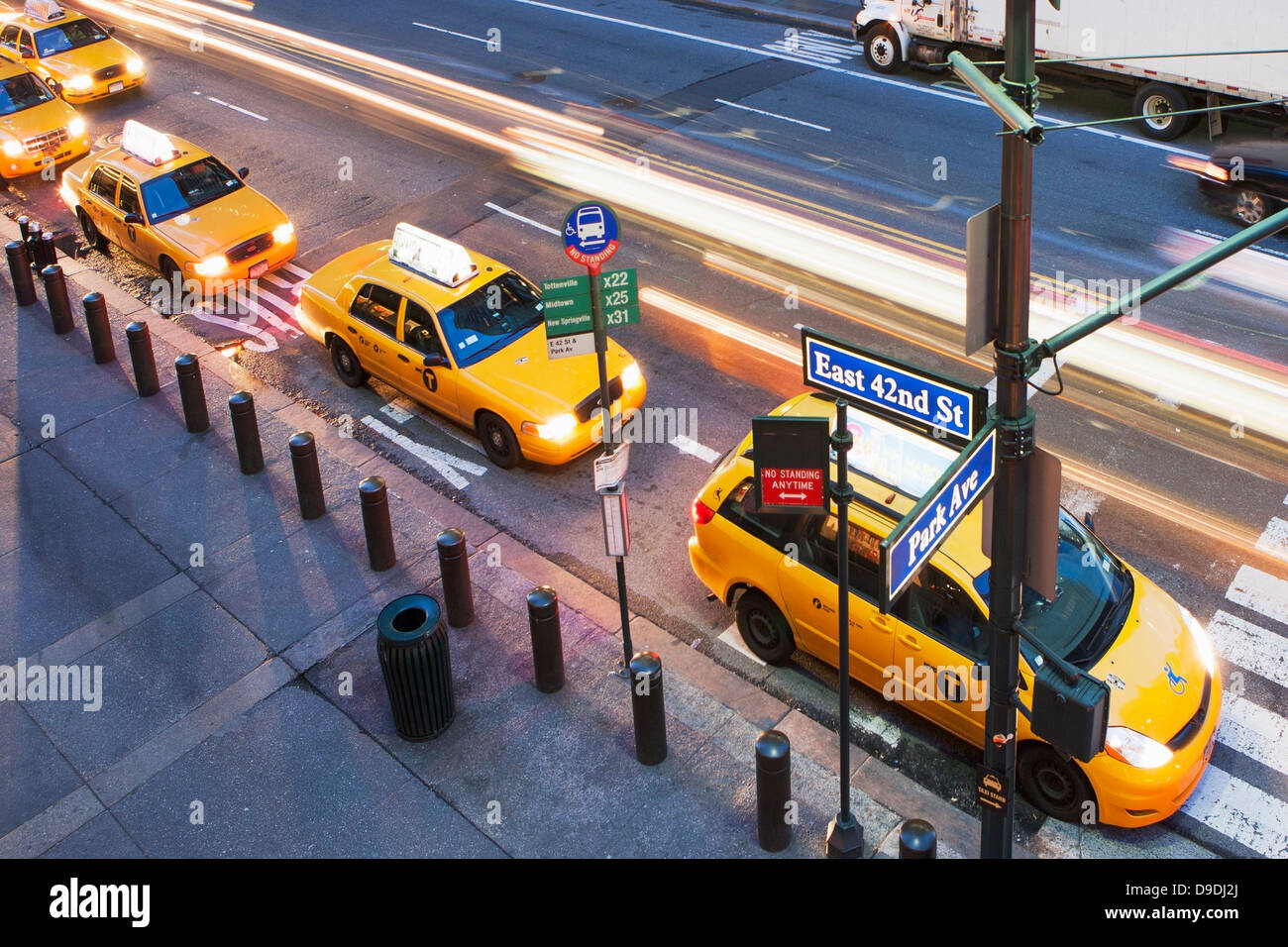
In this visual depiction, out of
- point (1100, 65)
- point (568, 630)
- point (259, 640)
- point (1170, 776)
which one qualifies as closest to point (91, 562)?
point (259, 640)

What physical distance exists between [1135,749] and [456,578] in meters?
5.27

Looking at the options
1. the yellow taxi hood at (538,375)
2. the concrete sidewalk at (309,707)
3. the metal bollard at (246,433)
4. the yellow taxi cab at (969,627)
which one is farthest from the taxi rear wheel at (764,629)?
the metal bollard at (246,433)

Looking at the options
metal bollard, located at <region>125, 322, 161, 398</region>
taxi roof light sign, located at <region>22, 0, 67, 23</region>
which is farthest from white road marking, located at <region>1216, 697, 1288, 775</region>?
taxi roof light sign, located at <region>22, 0, 67, 23</region>

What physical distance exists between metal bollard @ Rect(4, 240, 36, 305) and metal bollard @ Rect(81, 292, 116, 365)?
5.96 ft

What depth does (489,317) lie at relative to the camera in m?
12.9

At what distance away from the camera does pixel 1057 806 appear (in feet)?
27.8

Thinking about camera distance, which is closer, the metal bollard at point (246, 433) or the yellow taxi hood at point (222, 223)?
the metal bollard at point (246, 433)

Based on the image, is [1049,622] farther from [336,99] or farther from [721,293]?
[336,99]

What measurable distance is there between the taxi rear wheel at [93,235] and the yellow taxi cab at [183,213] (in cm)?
38

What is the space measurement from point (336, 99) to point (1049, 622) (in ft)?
59.1

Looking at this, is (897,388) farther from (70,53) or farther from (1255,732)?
(70,53)

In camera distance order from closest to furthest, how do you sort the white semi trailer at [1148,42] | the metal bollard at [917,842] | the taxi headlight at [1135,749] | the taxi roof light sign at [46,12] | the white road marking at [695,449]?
the metal bollard at [917,842] < the taxi headlight at [1135,749] < the white road marking at [695,449] < the white semi trailer at [1148,42] < the taxi roof light sign at [46,12]

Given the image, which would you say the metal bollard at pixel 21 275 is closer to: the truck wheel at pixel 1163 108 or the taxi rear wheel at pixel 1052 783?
the taxi rear wheel at pixel 1052 783

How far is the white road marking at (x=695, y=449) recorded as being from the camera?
12.5 m
